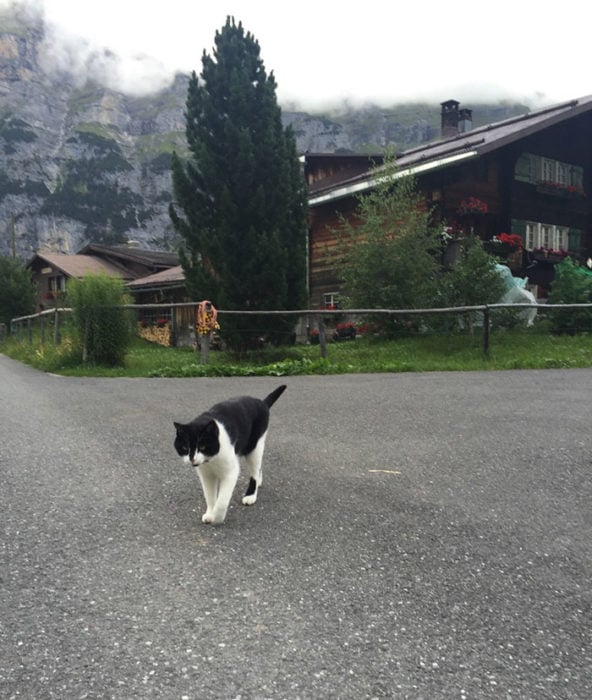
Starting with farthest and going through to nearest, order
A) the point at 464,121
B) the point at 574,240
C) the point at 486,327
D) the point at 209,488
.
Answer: the point at 464,121, the point at 574,240, the point at 486,327, the point at 209,488

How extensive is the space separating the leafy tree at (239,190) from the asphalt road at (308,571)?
9.05 meters

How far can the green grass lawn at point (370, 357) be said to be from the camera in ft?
Result: 38.5

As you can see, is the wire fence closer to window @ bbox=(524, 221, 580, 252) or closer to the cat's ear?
window @ bbox=(524, 221, 580, 252)

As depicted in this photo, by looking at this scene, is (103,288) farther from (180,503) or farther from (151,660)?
(151,660)

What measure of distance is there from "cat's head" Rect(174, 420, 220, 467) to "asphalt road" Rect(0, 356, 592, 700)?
1.49ft

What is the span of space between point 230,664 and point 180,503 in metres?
1.81

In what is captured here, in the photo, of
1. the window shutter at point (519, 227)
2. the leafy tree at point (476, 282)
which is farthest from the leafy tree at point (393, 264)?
the window shutter at point (519, 227)

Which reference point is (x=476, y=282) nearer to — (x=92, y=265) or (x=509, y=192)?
(x=509, y=192)

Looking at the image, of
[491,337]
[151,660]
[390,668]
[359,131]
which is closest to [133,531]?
[151,660]

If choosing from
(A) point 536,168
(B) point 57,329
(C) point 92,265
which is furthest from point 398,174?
(C) point 92,265

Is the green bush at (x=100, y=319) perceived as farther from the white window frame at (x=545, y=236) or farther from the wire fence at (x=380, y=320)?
the white window frame at (x=545, y=236)

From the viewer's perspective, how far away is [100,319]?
12.8 m

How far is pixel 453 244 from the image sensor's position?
62.0 feet

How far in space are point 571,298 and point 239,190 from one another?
8.64 meters
